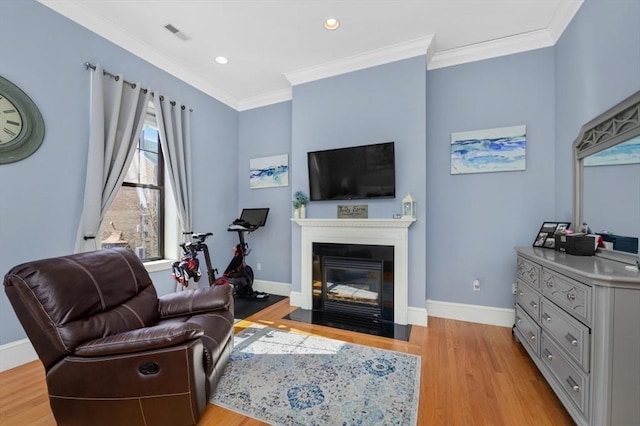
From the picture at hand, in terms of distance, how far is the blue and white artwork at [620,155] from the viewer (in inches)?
64.4

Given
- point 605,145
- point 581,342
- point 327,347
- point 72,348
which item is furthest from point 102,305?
point 605,145

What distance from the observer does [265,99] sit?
427 centimetres

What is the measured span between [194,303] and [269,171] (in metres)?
2.58

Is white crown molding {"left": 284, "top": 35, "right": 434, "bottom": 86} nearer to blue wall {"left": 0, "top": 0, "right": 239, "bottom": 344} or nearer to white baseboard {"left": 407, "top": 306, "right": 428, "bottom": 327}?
blue wall {"left": 0, "top": 0, "right": 239, "bottom": 344}

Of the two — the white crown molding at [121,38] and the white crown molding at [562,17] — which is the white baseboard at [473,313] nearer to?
the white crown molding at [562,17]

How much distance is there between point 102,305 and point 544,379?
10.3ft

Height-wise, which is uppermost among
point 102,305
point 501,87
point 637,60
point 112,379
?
point 501,87

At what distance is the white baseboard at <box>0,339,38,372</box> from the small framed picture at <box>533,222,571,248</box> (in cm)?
462

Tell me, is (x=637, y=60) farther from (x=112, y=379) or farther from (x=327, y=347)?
(x=112, y=379)

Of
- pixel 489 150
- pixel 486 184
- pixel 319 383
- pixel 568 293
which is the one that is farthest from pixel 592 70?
pixel 319 383

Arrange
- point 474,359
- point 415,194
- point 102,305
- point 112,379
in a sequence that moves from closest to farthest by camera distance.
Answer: point 112,379
point 102,305
point 474,359
point 415,194

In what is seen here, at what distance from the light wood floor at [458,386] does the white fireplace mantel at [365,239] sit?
16.7 inches

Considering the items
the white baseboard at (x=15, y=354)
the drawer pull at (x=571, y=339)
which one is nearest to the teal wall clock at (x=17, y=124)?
the white baseboard at (x=15, y=354)

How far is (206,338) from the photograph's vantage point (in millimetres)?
1676
